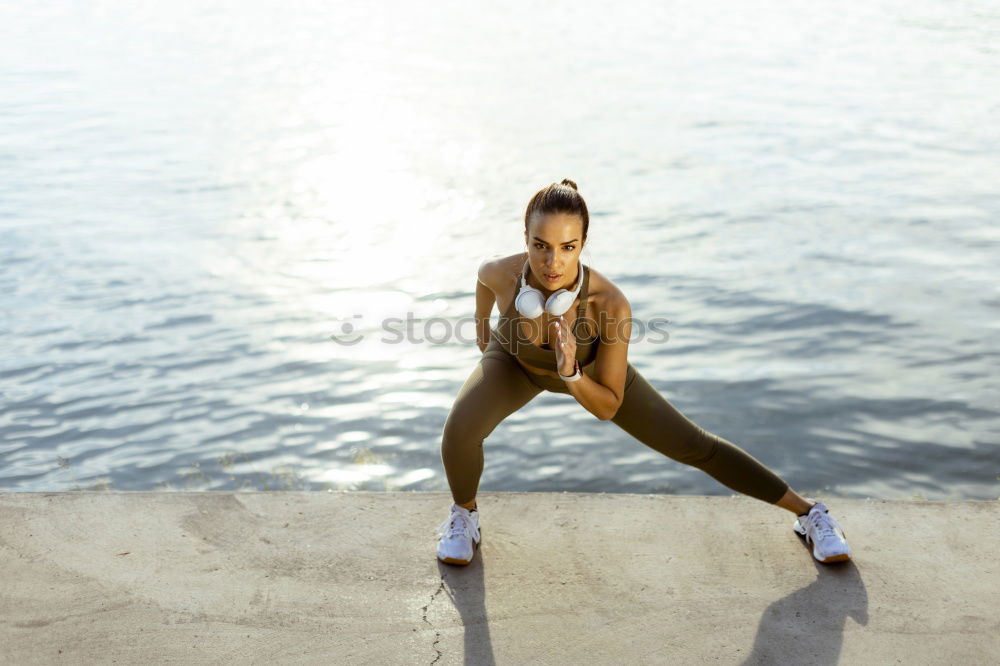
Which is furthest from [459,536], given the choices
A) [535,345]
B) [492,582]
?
[535,345]

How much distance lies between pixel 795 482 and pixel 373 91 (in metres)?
15.2

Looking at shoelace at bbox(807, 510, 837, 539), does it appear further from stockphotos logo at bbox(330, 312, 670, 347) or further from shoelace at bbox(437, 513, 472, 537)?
stockphotos logo at bbox(330, 312, 670, 347)

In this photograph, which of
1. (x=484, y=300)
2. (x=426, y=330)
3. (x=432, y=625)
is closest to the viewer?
(x=432, y=625)

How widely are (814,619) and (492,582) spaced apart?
124 centimetres

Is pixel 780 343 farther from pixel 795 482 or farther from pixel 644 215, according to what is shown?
pixel 644 215

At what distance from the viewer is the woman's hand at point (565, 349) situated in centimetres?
386

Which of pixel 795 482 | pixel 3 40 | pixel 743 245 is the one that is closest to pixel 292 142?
pixel 743 245

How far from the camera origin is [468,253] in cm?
1134

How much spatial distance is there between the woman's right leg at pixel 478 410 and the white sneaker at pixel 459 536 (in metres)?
0.09

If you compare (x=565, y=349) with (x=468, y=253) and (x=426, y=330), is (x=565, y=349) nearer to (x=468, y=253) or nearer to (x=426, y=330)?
(x=426, y=330)

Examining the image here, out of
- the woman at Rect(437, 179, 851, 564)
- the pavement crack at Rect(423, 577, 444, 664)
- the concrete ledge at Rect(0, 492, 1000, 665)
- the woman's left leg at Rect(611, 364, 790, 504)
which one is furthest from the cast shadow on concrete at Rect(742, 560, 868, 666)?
the pavement crack at Rect(423, 577, 444, 664)

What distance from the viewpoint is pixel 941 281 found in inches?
396

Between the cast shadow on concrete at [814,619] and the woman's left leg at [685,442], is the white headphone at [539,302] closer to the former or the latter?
the woman's left leg at [685,442]

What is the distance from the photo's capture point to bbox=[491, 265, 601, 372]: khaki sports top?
13.6 feet
